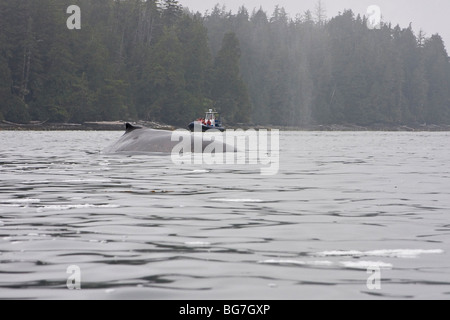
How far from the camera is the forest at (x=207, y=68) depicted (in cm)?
9275

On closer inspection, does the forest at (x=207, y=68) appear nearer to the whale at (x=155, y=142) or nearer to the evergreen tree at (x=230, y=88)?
the evergreen tree at (x=230, y=88)

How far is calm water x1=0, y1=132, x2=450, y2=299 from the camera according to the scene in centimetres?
555

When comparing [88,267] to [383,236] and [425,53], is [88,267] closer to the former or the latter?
[383,236]

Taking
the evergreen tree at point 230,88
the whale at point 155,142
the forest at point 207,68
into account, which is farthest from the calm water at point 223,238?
the evergreen tree at point 230,88

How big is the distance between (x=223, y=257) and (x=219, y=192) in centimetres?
616

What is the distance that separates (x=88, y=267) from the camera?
20.3 ft

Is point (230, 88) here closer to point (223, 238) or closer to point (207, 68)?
point (207, 68)

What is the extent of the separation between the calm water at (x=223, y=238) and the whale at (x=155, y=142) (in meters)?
9.64

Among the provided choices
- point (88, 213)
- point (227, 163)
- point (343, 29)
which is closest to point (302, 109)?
point (343, 29)

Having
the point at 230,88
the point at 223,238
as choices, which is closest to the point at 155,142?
the point at 223,238

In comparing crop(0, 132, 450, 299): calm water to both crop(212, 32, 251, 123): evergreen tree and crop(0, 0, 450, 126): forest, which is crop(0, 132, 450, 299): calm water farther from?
crop(212, 32, 251, 123): evergreen tree

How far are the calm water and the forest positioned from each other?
7465 centimetres

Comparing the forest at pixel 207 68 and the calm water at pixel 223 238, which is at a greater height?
the forest at pixel 207 68

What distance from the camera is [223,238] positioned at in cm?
A: 775
